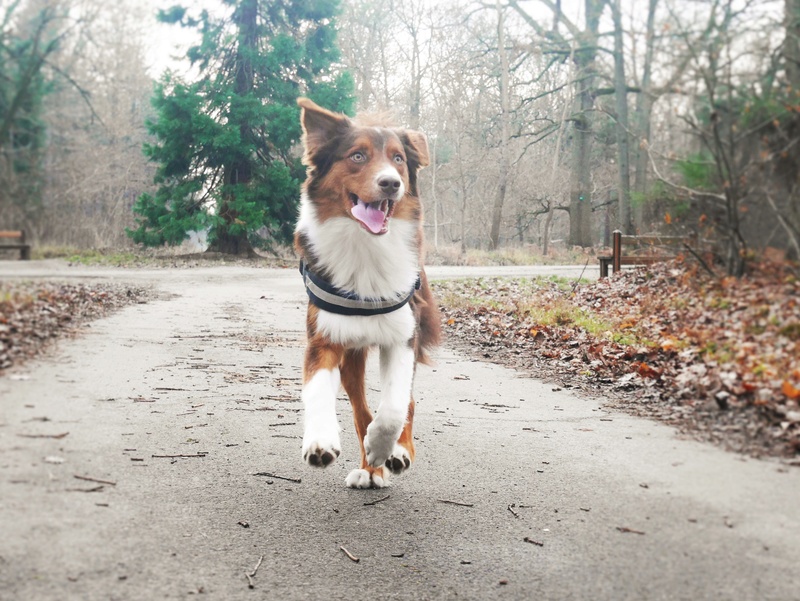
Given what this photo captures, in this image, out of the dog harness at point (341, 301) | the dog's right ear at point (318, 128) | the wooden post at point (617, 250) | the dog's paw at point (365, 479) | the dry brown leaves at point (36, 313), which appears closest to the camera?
the dry brown leaves at point (36, 313)

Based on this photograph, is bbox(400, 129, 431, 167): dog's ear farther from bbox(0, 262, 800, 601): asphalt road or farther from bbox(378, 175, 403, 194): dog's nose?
bbox(0, 262, 800, 601): asphalt road

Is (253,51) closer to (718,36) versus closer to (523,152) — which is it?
(523,152)

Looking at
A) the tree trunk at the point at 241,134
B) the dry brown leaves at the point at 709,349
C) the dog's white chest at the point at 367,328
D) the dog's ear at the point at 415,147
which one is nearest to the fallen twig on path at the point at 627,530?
the dry brown leaves at the point at 709,349

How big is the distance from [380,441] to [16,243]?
1.62 metres

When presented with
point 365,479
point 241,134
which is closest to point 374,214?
point 365,479

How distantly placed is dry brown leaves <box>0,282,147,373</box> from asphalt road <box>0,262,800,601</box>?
0.06m

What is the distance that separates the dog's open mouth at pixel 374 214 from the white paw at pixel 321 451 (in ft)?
2.82

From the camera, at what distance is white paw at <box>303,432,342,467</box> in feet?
8.58

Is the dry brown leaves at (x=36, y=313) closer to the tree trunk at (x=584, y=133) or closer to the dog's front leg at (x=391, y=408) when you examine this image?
the dog's front leg at (x=391, y=408)

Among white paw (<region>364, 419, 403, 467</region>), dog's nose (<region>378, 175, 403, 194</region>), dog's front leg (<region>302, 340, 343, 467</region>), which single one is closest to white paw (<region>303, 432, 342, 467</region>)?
dog's front leg (<region>302, 340, 343, 467</region>)

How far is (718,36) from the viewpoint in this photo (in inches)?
85.3

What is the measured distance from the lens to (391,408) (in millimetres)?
2873

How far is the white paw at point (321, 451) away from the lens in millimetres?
2615

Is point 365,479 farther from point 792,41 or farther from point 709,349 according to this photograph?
point 792,41
